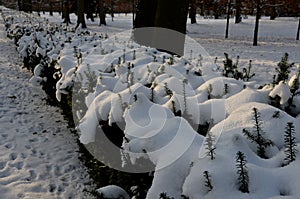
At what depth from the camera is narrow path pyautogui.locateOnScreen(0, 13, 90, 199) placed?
4.22 m

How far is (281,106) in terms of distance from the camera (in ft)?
10.3

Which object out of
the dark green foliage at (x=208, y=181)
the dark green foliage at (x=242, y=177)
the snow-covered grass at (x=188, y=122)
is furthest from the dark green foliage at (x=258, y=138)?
the dark green foliage at (x=208, y=181)

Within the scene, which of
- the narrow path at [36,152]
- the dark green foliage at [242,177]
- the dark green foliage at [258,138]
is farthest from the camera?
the narrow path at [36,152]

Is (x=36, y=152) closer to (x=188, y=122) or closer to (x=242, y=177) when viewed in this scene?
(x=188, y=122)

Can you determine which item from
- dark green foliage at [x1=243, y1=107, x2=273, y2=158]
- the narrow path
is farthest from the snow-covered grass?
the narrow path

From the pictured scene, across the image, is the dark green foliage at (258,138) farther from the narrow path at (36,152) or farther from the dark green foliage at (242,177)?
the narrow path at (36,152)

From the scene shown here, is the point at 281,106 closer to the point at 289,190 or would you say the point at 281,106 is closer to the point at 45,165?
the point at 289,190

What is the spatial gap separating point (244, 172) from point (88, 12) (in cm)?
3807

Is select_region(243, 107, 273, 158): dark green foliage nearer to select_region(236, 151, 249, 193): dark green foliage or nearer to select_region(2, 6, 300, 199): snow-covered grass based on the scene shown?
select_region(2, 6, 300, 199): snow-covered grass

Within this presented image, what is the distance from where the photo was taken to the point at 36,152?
5242mm

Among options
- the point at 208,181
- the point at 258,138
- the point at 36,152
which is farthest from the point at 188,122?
the point at 36,152

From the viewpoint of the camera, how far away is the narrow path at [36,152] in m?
4.22

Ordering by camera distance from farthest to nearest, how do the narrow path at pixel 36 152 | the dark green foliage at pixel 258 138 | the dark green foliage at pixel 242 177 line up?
1. the narrow path at pixel 36 152
2. the dark green foliage at pixel 258 138
3. the dark green foliage at pixel 242 177

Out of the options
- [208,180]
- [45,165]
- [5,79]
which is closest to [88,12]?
[5,79]
